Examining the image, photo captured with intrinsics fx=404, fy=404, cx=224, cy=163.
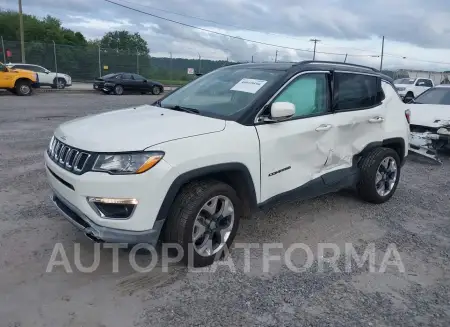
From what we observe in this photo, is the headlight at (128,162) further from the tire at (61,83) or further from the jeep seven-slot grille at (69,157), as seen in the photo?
the tire at (61,83)

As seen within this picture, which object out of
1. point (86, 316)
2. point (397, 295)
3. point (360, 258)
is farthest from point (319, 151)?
point (86, 316)

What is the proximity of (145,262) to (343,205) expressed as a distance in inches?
109

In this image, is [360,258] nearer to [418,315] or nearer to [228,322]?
[418,315]

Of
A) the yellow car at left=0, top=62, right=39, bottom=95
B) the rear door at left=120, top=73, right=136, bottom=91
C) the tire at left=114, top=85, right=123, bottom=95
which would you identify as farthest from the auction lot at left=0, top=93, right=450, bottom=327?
the rear door at left=120, top=73, right=136, bottom=91

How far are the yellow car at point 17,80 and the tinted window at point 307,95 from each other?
58.5 feet

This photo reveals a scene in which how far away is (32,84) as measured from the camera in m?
19.3

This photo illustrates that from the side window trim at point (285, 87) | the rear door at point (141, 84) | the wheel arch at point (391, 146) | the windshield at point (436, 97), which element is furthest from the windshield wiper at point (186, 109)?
the rear door at point (141, 84)

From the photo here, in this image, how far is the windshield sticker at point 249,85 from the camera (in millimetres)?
3861

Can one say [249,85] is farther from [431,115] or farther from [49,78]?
[49,78]

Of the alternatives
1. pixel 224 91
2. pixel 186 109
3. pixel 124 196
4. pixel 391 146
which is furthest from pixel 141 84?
pixel 124 196

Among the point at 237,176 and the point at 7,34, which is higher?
the point at 7,34

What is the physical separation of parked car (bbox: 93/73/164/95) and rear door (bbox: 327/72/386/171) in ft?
71.0

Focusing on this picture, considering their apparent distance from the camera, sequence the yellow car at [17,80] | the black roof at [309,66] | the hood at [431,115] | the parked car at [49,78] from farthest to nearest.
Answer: the parked car at [49,78]
the yellow car at [17,80]
the hood at [431,115]
the black roof at [309,66]

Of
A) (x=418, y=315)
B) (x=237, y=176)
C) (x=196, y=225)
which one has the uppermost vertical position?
(x=237, y=176)
